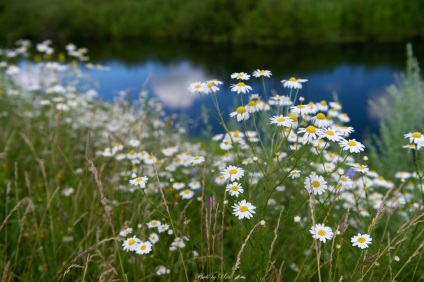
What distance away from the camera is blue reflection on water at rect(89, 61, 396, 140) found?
10391 millimetres

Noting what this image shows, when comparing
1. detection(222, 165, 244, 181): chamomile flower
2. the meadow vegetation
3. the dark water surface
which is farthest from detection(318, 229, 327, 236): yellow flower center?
the dark water surface

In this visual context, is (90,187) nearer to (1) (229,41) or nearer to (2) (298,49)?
(2) (298,49)

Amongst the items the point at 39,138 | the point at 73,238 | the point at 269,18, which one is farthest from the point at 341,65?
the point at 73,238

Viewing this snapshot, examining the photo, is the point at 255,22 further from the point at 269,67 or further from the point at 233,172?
the point at 233,172

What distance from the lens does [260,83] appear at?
11445 millimetres

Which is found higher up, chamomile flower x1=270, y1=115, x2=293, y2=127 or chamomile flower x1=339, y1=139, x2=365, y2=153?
chamomile flower x1=270, y1=115, x2=293, y2=127

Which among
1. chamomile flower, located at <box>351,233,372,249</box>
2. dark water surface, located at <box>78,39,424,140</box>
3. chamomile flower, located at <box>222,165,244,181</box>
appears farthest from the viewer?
dark water surface, located at <box>78,39,424,140</box>

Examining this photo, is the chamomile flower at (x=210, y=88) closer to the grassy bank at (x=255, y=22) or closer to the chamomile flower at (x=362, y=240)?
the chamomile flower at (x=362, y=240)

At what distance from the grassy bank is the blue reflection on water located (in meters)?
5.35

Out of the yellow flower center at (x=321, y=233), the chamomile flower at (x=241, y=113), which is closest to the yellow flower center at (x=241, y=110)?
the chamomile flower at (x=241, y=113)

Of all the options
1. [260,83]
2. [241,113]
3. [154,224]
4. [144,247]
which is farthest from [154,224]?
[260,83]

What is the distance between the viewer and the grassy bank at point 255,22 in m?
21.4

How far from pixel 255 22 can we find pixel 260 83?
11.0 meters

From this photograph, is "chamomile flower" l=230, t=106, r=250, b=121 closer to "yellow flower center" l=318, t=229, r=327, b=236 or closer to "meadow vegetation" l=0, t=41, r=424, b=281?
"meadow vegetation" l=0, t=41, r=424, b=281
